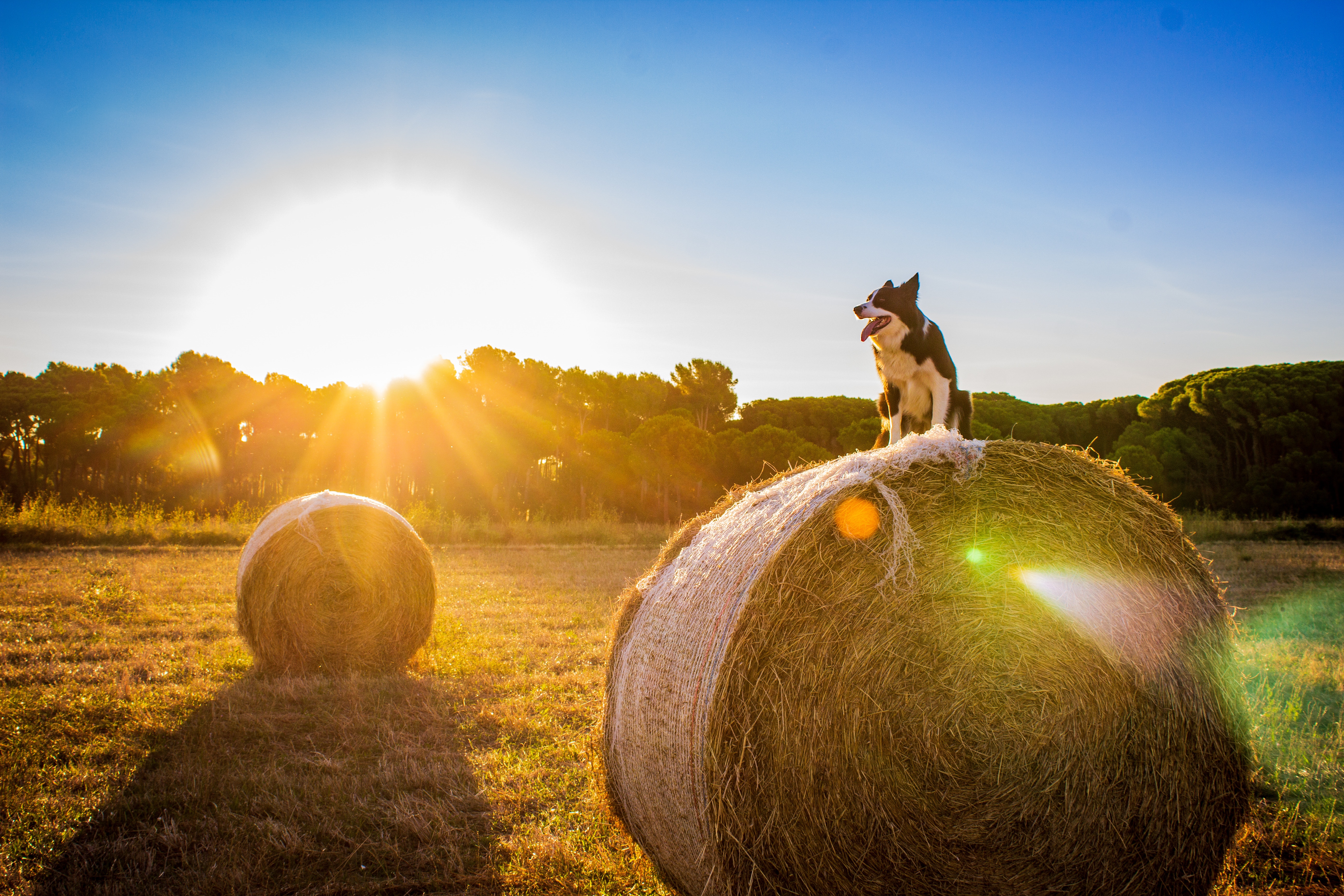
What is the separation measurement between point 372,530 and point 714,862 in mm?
5308

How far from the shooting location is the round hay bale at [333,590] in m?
6.07

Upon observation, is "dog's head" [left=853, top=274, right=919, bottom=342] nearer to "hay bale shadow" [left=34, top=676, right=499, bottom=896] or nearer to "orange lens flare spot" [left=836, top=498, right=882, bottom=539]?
"orange lens flare spot" [left=836, top=498, right=882, bottom=539]

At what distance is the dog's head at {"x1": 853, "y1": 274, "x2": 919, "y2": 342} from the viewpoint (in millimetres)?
4852

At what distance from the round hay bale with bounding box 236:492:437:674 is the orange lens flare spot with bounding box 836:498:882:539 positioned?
5.21 metres

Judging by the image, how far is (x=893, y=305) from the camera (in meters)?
4.87

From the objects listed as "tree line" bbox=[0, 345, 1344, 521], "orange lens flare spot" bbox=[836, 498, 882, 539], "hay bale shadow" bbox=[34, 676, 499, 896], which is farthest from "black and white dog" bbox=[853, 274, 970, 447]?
"tree line" bbox=[0, 345, 1344, 521]

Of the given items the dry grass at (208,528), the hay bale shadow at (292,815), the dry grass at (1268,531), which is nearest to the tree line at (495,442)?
the dry grass at (208,528)

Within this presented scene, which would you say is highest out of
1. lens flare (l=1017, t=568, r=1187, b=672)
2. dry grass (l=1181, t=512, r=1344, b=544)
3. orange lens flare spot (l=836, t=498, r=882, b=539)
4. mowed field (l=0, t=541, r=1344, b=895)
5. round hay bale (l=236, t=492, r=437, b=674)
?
orange lens flare spot (l=836, t=498, r=882, b=539)

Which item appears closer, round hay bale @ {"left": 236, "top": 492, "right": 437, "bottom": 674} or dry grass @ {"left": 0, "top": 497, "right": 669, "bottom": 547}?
round hay bale @ {"left": 236, "top": 492, "right": 437, "bottom": 674}

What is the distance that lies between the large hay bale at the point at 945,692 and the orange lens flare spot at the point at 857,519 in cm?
1

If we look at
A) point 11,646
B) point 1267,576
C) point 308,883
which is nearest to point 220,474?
point 11,646

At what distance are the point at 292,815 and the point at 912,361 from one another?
4.52 meters

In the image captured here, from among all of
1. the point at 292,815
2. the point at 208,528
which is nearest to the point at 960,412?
the point at 292,815

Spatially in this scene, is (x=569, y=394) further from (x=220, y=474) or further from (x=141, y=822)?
(x=141, y=822)
